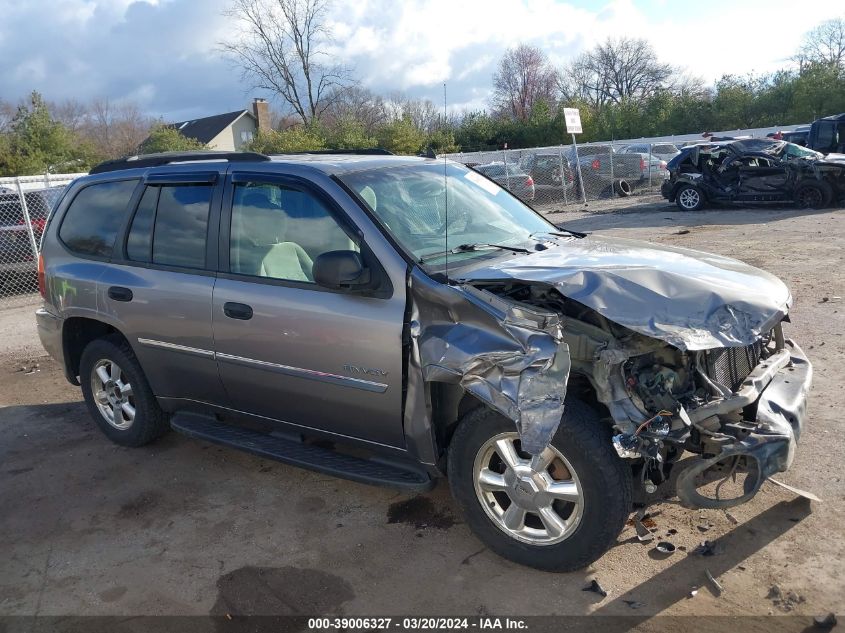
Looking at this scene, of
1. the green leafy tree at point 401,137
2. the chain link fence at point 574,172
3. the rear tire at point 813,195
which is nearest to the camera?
the rear tire at point 813,195

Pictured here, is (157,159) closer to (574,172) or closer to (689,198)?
(689,198)

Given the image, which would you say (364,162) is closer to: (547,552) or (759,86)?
(547,552)

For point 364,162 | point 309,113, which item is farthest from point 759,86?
point 364,162

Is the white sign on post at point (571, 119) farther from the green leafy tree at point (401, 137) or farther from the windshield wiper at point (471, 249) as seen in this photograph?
the windshield wiper at point (471, 249)

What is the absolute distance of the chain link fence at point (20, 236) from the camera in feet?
38.8

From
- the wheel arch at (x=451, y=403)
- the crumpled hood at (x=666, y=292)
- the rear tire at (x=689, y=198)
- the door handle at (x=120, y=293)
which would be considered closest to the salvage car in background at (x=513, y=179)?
the rear tire at (x=689, y=198)

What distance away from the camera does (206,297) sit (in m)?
4.27

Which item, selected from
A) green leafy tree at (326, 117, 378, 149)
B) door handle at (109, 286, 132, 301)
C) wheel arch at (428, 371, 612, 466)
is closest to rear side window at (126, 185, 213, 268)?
door handle at (109, 286, 132, 301)

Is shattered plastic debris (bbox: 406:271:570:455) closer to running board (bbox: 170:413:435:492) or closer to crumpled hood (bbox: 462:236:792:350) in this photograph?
crumpled hood (bbox: 462:236:792:350)

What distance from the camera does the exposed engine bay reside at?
304cm

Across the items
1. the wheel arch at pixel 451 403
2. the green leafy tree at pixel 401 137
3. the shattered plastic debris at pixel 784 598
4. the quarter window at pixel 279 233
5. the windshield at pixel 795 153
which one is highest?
the green leafy tree at pixel 401 137

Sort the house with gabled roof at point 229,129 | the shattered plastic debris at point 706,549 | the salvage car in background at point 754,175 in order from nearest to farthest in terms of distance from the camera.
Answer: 1. the shattered plastic debris at point 706,549
2. the salvage car in background at point 754,175
3. the house with gabled roof at point 229,129

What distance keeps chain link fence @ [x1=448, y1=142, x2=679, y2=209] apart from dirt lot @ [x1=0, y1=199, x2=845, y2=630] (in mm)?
17288

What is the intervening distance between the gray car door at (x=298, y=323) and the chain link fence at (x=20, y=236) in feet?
29.9
